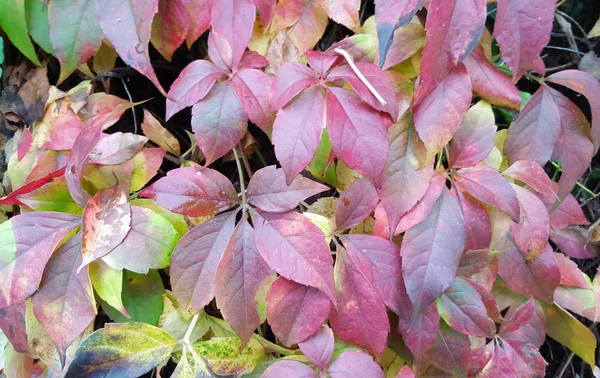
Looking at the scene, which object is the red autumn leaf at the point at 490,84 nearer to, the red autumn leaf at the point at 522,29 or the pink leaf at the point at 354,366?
the red autumn leaf at the point at 522,29

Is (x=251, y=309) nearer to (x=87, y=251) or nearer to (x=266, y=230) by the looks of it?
(x=266, y=230)

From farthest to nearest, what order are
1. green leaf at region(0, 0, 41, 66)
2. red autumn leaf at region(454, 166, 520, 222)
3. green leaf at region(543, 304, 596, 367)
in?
green leaf at region(543, 304, 596, 367) → green leaf at region(0, 0, 41, 66) → red autumn leaf at region(454, 166, 520, 222)

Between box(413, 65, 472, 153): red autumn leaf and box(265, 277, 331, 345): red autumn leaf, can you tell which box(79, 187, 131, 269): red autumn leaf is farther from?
box(413, 65, 472, 153): red autumn leaf

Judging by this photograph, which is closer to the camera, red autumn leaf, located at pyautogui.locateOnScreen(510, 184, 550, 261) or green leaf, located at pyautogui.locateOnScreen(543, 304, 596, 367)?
red autumn leaf, located at pyautogui.locateOnScreen(510, 184, 550, 261)

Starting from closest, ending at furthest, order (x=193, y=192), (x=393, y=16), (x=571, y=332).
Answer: (x=393, y=16) → (x=193, y=192) → (x=571, y=332)

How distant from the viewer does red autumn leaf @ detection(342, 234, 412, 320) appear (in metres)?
0.59

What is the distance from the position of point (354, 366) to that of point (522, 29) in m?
0.51

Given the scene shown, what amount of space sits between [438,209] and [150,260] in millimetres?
406

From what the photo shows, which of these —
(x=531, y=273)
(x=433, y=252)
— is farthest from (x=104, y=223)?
(x=531, y=273)

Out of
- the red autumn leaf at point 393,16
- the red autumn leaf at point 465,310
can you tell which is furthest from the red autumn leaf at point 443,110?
the red autumn leaf at point 465,310

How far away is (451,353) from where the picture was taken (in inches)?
26.4

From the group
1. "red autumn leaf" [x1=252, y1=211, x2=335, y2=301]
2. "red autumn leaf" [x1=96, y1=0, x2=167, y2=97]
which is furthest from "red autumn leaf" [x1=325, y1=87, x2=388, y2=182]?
"red autumn leaf" [x1=96, y1=0, x2=167, y2=97]

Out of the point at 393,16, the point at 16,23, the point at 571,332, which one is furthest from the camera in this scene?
A: the point at 571,332

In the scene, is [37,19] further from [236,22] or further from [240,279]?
[240,279]
